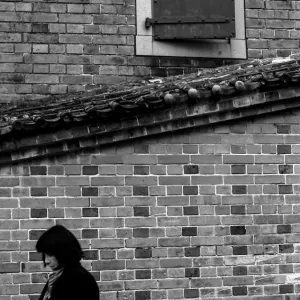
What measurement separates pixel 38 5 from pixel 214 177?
2.89 meters

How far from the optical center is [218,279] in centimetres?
835

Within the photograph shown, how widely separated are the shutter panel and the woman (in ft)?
13.3

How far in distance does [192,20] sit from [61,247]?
4300 mm

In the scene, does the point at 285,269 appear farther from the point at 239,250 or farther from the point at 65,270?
the point at 65,270

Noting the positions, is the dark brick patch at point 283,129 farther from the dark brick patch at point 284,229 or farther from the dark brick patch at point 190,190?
the dark brick patch at point 190,190

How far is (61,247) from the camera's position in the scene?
21.0 feet

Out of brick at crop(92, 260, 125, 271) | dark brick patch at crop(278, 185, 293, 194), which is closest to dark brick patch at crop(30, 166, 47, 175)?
brick at crop(92, 260, 125, 271)

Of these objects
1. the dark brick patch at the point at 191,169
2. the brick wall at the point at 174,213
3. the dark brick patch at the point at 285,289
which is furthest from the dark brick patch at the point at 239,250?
the dark brick patch at the point at 191,169

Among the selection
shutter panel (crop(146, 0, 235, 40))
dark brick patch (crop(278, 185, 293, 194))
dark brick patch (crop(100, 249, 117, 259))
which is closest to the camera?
dark brick patch (crop(100, 249, 117, 259))

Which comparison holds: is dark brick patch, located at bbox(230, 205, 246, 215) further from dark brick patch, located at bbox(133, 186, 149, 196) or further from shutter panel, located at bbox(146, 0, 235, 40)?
shutter panel, located at bbox(146, 0, 235, 40)

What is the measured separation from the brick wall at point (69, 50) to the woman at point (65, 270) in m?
3.53

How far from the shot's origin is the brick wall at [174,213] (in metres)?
8.05

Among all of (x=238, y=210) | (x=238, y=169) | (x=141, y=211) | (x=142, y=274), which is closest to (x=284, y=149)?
(x=238, y=169)

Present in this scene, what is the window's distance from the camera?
393 inches
